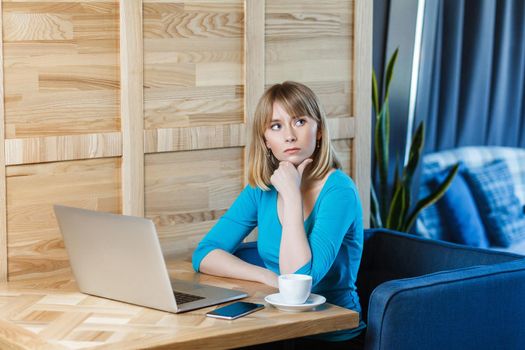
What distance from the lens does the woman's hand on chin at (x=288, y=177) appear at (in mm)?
2541

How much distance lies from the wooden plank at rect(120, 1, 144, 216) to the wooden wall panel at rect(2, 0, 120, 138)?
0.09 feet

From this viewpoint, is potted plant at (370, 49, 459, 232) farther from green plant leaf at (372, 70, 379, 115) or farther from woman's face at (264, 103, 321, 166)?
woman's face at (264, 103, 321, 166)

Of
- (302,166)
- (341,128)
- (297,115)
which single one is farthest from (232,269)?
(341,128)

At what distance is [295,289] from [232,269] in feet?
1.41

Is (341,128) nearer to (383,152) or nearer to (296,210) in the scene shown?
(296,210)

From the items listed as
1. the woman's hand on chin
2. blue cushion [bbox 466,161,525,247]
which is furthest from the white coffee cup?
blue cushion [bbox 466,161,525,247]

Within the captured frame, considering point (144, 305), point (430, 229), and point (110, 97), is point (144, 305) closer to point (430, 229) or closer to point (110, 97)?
point (110, 97)

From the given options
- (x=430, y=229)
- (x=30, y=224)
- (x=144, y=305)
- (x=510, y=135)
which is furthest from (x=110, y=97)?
(x=510, y=135)

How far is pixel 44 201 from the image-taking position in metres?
2.70

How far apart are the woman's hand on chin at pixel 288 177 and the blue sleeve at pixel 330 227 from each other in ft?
0.31

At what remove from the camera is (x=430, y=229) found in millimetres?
5281

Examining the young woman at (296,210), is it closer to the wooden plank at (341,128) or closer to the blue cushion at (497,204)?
the wooden plank at (341,128)

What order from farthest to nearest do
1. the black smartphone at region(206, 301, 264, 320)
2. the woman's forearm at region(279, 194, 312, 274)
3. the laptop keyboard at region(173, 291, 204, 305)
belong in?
the woman's forearm at region(279, 194, 312, 274)
the laptop keyboard at region(173, 291, 204, 305)
the black smartphone at region(206, 301, 264, 320)

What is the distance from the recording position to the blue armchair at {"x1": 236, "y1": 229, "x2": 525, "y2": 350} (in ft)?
7.61
